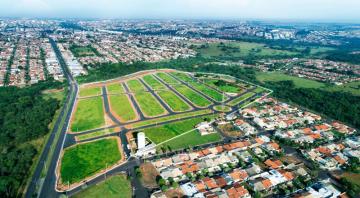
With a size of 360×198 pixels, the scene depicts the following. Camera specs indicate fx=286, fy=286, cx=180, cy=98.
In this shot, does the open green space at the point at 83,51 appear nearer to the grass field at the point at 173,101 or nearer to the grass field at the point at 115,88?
the grass field at the point at 115,88

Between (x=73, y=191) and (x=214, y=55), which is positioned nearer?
(x=73, y=191)

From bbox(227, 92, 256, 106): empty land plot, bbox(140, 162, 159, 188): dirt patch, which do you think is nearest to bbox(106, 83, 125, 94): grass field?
bbox(227, 92, 256, 106): empty land plot

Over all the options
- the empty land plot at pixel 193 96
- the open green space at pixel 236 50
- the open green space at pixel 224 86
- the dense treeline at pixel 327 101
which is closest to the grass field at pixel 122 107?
the empty land plot at pixel 193 96

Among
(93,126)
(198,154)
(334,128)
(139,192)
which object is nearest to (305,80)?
(334,128)

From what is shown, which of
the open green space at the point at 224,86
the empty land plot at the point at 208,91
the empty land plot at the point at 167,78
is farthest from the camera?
the empty land plot at the point at 167,78

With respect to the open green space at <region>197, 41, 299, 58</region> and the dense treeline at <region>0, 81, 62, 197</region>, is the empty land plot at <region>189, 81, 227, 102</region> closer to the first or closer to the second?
the dense treeline at <region>0, 81, 62, 197</region>

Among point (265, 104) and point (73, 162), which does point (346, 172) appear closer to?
point (265, 104)

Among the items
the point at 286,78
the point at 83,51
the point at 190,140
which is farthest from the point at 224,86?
the point at 83,51
